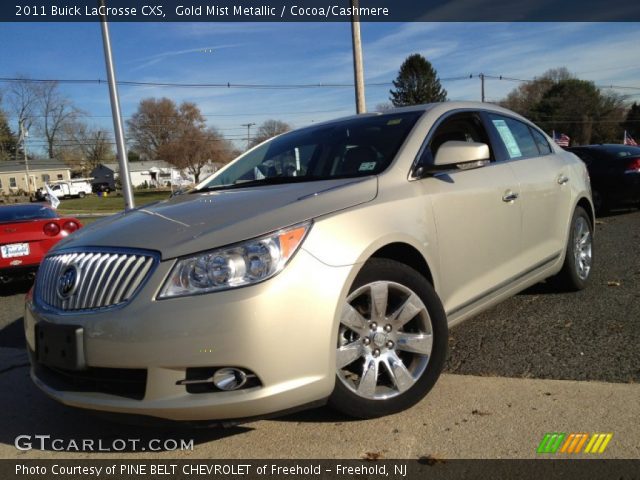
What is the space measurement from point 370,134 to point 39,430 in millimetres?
2613

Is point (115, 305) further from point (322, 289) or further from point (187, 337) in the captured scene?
point (322, 289)

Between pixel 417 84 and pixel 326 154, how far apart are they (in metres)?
66.4

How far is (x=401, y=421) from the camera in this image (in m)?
2.79

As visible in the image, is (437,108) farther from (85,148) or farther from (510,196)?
(85,148)

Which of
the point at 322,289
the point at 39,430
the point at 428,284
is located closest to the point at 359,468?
the point at 322,289

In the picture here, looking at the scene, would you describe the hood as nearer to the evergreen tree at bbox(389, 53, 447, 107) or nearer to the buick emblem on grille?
the buick emblem on grille

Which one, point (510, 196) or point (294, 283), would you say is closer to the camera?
point (294, 283)

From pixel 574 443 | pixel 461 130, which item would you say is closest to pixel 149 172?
pixel 461 130

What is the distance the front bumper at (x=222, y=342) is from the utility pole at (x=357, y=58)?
11.9 meters

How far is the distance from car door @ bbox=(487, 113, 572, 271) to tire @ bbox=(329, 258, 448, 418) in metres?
1.40
